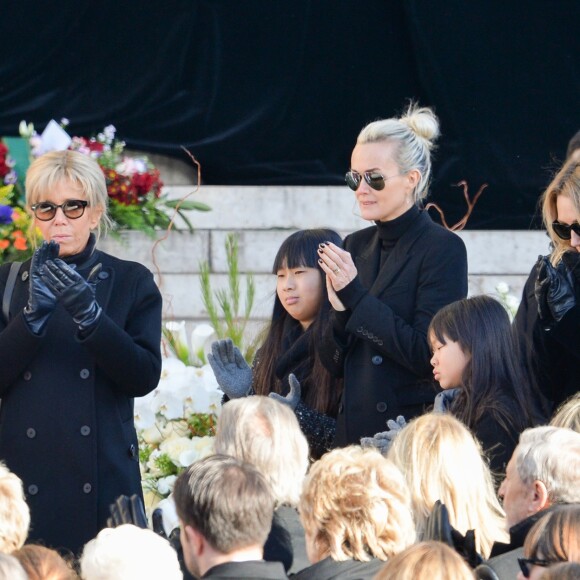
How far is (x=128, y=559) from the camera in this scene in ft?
8.74

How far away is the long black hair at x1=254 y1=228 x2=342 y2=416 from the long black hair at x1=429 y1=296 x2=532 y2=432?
1.79ft

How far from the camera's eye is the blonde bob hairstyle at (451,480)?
3303 mm

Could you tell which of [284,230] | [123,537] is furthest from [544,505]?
[284,230]

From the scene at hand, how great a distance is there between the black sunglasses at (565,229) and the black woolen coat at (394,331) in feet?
1.48

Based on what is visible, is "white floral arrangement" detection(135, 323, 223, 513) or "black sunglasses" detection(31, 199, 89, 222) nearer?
"black sunglasses" detection(31, 199, 89, 222)

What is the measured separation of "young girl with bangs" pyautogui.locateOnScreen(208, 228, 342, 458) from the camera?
4414mm

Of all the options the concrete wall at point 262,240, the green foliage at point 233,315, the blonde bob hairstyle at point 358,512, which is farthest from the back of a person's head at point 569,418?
the concrete wall at point 262,240

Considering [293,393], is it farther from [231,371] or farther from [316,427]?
[231,371]

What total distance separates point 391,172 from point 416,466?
133cm

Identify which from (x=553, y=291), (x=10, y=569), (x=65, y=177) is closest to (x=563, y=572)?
(x=10, y=569)

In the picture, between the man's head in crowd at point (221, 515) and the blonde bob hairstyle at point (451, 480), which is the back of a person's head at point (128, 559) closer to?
the man's head in crowd at point (221, 515)

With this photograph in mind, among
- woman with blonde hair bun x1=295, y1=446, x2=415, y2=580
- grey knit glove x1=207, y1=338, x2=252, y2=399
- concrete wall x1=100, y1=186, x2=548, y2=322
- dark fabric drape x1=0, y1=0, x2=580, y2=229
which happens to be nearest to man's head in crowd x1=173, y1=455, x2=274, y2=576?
woman with blonde hair bun x1=295, y1=446, x2=415, y2=580

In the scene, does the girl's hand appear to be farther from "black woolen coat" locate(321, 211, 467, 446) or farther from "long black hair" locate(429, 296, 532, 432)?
"long black hair" locate(429, 296, 532, 432)

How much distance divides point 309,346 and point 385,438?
73 cm
